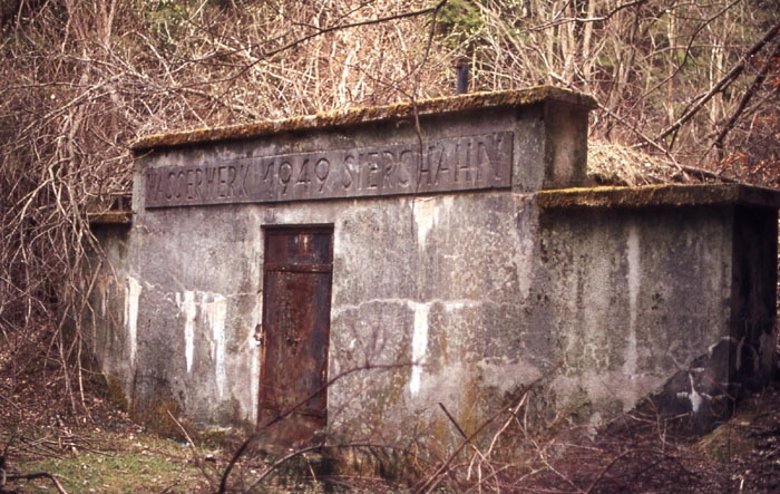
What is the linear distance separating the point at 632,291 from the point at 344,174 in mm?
2382

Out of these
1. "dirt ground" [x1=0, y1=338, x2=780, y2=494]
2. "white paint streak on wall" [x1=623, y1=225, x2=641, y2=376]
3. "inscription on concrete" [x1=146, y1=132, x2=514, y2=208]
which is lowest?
"dirt ground" [x1=0, y1=338, x2=780, y2=494]

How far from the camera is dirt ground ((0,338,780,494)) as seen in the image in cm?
458

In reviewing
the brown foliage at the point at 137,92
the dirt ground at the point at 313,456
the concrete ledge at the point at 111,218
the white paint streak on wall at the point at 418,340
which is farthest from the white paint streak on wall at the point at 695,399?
the concrete ledge at the point at 111,218

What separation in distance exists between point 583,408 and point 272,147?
10.7 ft

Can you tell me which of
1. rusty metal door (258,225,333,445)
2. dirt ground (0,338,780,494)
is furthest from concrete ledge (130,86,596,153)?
dirt ground (0,338,780,494)

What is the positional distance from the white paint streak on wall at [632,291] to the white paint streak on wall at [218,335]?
11.6 feet

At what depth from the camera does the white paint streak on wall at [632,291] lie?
226 inches

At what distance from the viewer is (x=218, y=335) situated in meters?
8.28

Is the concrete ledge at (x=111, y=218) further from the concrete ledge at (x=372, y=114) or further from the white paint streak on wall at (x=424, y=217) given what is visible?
the white paint streak on wall at (x=424, y=217)

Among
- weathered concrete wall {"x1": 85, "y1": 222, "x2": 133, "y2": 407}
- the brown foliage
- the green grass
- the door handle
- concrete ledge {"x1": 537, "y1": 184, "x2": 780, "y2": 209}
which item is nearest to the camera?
concrete ledge {"x1": 537, "y1": 184, "x2": 780, "y2": 209}

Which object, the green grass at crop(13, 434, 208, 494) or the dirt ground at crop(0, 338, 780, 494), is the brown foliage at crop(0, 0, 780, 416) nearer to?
the dirt ground at crop(0, 338, 780, 494)

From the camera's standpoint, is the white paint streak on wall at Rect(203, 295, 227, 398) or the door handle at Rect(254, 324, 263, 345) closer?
the door handle at Rect(254, 324, 263, 345)

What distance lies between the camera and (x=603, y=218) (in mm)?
5926

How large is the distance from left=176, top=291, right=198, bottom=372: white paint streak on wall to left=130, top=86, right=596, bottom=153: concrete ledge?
1.27 meters
